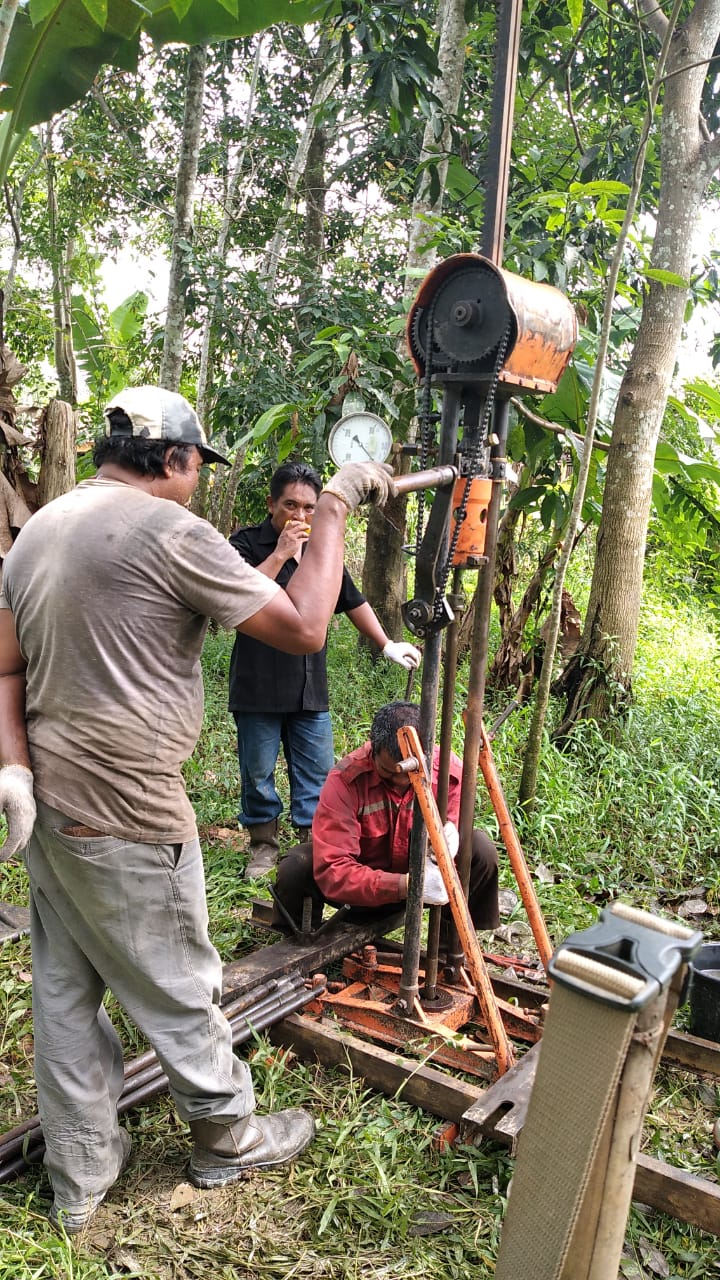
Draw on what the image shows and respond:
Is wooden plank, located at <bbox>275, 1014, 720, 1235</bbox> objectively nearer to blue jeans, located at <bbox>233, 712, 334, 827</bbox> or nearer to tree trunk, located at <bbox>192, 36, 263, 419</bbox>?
blue jeans, located at <bbox>233, 712, 334, 827</bbox>

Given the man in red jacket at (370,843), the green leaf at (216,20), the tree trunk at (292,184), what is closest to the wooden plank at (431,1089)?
the man in red jacket at (370,843)

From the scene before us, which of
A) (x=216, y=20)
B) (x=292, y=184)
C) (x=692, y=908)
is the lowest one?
(x=692, y=908)

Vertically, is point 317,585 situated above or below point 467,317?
below

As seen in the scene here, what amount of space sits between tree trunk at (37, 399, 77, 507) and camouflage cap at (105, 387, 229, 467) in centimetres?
190

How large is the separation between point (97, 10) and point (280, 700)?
109 inches

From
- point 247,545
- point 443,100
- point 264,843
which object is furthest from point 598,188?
point 264,843

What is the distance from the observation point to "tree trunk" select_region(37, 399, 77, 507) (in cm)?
392

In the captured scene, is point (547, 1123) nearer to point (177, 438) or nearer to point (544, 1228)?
point (544, 1228)

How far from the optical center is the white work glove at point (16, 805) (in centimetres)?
199

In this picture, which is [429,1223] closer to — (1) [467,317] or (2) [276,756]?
(2) [276,756]

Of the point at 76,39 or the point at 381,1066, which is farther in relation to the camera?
the point at 76,39

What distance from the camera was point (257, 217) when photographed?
915cm

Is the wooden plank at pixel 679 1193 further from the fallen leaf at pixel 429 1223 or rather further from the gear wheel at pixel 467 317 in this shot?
the gear wheel at pixel 467 317

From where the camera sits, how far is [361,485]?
2154mm
